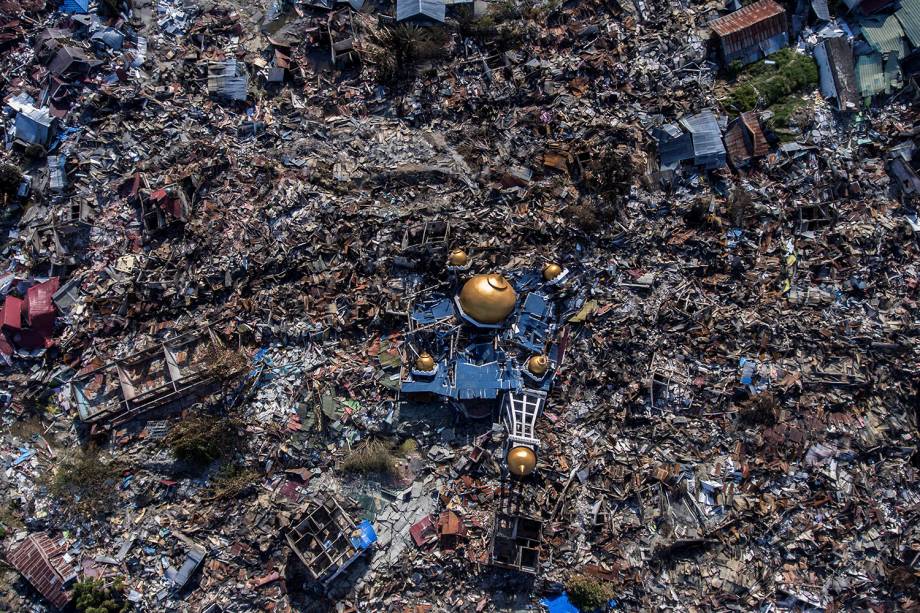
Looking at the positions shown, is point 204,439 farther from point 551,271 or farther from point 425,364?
point 551,271

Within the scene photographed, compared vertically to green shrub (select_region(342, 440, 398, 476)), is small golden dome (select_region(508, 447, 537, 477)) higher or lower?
higher

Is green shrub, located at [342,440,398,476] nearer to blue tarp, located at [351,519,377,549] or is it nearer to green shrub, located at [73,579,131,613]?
blue tarp, located at [351,519,377,549]

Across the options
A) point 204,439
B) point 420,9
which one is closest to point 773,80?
point 420,9

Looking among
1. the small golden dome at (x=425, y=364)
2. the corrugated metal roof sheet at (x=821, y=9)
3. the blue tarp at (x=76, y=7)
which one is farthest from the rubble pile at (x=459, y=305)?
the small golden dome at (x=425, y=364)

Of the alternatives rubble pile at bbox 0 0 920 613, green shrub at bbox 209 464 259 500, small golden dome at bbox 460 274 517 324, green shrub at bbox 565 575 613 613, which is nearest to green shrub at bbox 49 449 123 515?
rubble pile at bbox 0 0 920 613

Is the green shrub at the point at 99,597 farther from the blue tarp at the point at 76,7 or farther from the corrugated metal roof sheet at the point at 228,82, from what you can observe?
the blue tarp at the point at 76,7
